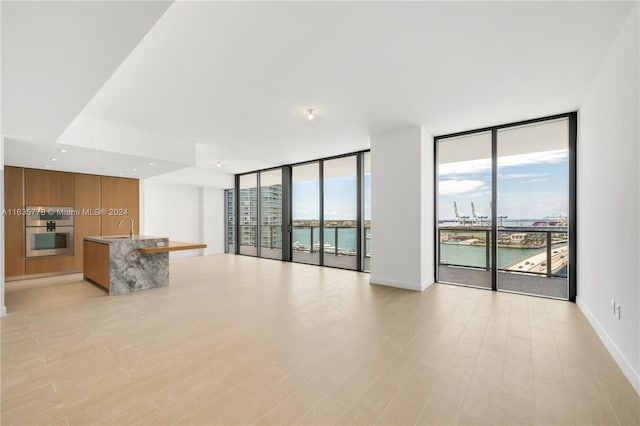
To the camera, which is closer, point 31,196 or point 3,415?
point 3,415

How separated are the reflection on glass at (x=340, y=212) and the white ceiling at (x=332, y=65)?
218cm

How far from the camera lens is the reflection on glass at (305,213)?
24.6ft

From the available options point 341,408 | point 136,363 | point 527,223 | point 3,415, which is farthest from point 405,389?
point 527,223

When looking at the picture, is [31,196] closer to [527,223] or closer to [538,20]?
[538,20]

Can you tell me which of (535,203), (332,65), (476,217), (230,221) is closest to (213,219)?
(230,221)

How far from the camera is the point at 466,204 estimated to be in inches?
200

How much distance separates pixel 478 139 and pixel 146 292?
625cm

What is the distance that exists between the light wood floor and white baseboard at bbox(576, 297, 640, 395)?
0.18ft

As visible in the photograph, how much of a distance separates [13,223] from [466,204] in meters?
8.69

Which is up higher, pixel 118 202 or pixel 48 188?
pixel 48 188

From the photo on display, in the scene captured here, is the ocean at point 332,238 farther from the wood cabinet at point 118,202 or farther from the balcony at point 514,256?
the wood cabinet at point 118,202

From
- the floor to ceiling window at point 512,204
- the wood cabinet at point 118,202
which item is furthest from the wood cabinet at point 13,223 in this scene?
the floor to ceiling window at point 512,204

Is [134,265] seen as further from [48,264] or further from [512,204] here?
[512,204]

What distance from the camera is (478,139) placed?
16.5 feet
